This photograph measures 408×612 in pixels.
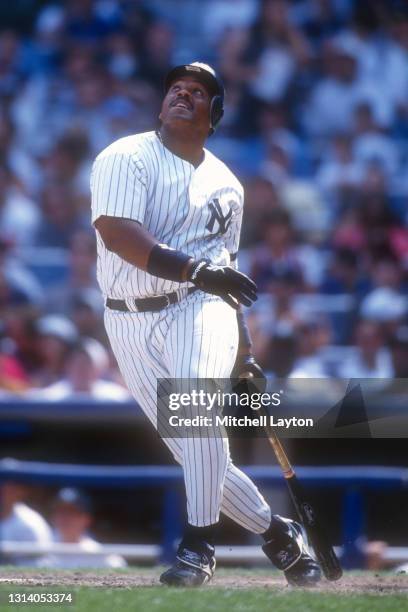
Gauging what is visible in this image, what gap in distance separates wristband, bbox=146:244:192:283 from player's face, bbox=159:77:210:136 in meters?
0.54

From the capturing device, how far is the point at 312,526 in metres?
Result: 4.38

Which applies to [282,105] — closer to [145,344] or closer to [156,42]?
[156,42]

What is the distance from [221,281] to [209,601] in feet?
3.11

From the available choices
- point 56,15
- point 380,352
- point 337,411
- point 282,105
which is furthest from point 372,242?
point 56,15

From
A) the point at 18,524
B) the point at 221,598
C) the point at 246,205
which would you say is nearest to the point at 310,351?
the point at 246,205

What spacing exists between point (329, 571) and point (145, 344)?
1.02 metres

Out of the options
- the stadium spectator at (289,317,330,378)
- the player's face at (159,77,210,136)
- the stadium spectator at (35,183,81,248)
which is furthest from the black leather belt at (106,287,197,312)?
the stadium spectator at (35,183,81,248)

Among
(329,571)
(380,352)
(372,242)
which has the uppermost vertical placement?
(372,242)

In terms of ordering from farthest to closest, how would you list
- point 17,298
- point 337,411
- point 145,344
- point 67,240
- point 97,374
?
point 67,240 → point 17,298 → point 97,374 → point 337,411 → point 145,344

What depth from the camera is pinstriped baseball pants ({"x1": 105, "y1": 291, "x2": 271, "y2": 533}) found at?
4.01 m

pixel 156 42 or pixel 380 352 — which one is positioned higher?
pixel 156 42

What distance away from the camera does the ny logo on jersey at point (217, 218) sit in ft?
13.8

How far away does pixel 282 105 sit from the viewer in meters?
10.4

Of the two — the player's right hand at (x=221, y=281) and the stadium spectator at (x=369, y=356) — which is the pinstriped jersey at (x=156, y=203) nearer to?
the player's right hand at (x=221, y=281)
